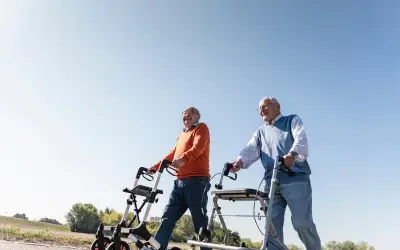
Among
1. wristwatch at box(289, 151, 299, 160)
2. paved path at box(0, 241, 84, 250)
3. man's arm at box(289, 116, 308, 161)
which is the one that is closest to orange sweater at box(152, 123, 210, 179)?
man's arm at box(289, 116, 308, 161)

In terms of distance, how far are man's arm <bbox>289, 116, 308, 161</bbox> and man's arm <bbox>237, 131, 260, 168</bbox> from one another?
68 cm

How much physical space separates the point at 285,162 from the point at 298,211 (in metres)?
0.55

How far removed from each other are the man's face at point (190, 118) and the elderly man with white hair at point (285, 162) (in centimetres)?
115

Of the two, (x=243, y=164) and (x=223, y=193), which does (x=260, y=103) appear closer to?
(x=243, y=164)

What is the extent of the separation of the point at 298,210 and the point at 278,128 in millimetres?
1007

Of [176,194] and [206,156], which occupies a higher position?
[206,156]

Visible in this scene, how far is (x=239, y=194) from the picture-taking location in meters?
3.56

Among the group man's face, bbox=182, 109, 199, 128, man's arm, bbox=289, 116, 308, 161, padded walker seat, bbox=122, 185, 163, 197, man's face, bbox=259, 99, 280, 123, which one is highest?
man's face, bbox=182, 109, 199, 128

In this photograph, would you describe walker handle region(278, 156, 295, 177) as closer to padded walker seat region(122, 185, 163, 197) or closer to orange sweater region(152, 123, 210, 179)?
orange sweater region(152, 123, 210, 179)

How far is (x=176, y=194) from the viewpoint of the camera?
515cm

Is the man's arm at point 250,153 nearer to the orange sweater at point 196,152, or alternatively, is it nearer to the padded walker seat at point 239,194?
the orange sweater at point 196,152

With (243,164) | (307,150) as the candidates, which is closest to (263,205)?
(307,150)

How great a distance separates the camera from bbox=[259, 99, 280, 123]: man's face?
439 centimetres

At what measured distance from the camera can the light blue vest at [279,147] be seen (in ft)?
12.9
